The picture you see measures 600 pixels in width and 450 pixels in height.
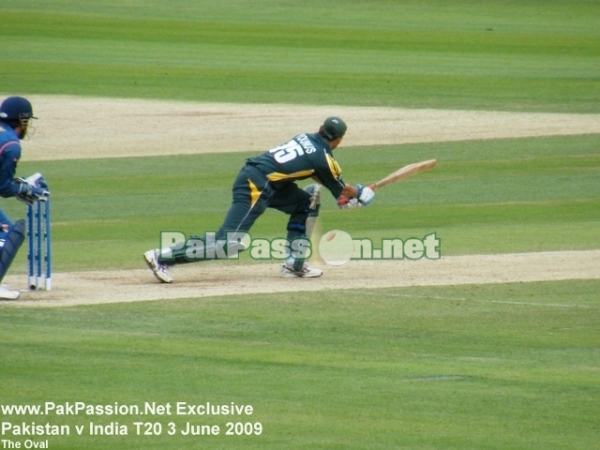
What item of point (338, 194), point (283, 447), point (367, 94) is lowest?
point (283, 447)

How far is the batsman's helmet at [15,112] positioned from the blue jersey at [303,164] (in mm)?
2319

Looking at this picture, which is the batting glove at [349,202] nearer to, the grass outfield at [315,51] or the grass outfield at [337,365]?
the grass outfield at [337,365]

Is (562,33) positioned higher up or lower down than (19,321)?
higher up

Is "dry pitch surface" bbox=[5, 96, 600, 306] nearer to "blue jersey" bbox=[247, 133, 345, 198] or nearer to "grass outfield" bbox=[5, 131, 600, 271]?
"grass outfield" bbox=[5, 131, 600, 271]

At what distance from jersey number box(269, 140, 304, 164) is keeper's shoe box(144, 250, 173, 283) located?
60.2 inches

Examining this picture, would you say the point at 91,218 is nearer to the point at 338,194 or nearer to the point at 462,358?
the point at 338,194

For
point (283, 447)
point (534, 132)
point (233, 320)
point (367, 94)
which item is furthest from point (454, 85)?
point (283, 447)

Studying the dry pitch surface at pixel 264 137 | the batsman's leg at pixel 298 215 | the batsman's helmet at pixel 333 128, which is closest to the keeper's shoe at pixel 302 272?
the batsman's leg at pixel 298 215

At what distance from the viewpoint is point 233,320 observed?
34.8 ft

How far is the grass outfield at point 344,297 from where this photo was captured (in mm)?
7973

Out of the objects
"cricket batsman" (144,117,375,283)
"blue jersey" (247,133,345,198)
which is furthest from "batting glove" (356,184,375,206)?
"blue jersey" (247,133,345,198)

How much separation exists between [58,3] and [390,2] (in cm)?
1134

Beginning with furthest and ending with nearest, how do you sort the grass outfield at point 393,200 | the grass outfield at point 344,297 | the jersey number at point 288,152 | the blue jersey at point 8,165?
the grass outfield at point 393,200 → the jersey number at point 288,152 → the blue jersey at point 8,165 → the grass outfield at point 344,297

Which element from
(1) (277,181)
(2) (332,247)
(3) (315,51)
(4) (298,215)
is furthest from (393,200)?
(3) (315,51)
